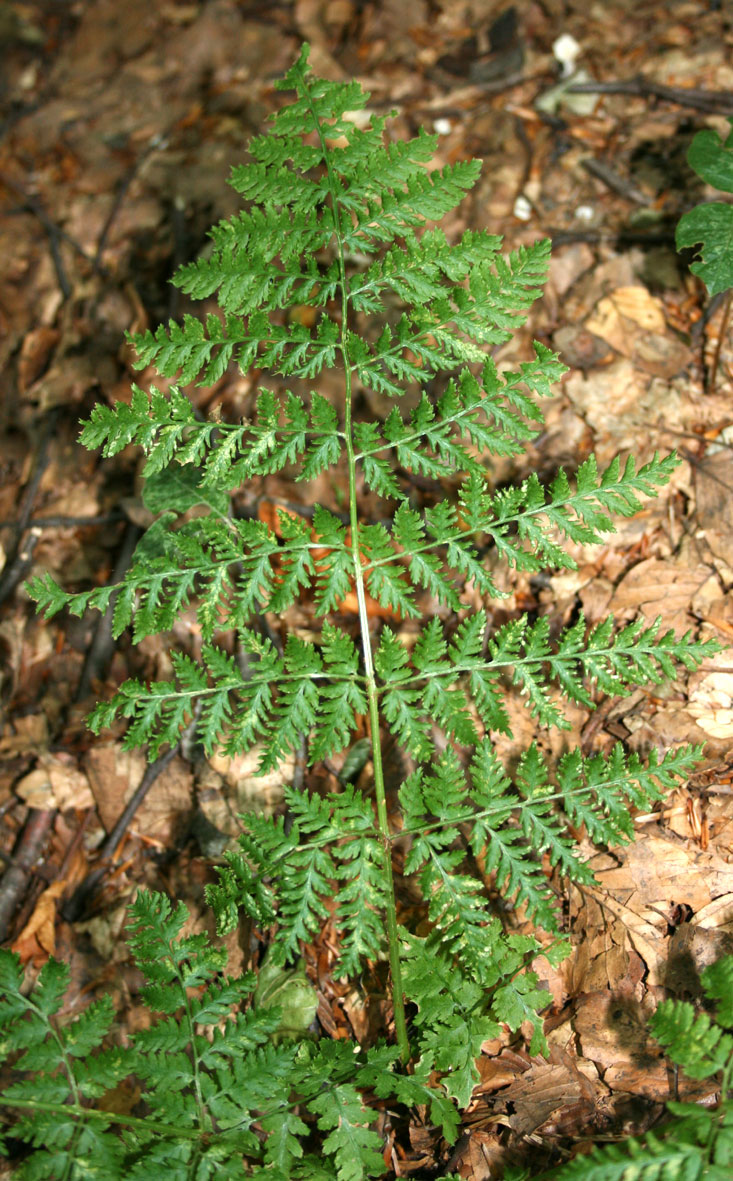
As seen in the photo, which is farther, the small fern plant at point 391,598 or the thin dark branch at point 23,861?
the thin dark branch at point 23,861

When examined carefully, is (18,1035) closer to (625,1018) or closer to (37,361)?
(625,1018)

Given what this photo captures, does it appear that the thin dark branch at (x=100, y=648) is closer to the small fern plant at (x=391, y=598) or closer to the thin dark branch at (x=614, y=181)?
Answer: the small fern plant at (x=391, y=598)

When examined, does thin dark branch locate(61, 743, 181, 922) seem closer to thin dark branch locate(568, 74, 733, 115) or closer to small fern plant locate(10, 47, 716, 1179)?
small fern plant locate(10, 47, 716, 1179)

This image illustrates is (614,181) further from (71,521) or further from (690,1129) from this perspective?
(690,1129)

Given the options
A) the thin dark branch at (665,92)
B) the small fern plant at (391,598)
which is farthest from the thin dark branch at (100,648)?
the thin dark branch at (665,92)

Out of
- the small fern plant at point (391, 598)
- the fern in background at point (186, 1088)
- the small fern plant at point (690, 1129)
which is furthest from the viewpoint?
the small fern plant at point (391, 598)

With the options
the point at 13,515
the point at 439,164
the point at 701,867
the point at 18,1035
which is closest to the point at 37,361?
the point at 13,515

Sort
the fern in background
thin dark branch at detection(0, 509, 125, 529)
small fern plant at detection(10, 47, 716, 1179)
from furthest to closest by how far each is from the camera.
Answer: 1. thin dark branch at detection(0, 509, 125, 529)
2. small fern plant at detection(10, 47, 716, 1179)
3. the fern in background

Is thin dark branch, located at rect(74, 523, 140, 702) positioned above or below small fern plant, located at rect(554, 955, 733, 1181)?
above

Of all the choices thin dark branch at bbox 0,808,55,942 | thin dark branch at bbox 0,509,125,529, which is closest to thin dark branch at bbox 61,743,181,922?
thin dark branch at bbox 0,808,55,942
